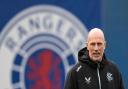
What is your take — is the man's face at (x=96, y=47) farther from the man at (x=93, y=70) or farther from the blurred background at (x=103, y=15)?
the blurred background at (x=103, y=15)

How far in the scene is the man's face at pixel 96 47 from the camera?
471cm

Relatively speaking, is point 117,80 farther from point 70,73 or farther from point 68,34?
point 68,34

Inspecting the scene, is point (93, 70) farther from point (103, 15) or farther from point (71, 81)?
point (103, 15)

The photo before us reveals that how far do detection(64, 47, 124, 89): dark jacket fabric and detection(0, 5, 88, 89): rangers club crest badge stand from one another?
3.12m

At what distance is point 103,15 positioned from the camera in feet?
26.0

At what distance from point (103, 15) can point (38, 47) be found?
1092mm

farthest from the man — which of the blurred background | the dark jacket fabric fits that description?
the blurred background

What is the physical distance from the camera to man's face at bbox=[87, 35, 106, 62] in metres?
4.71

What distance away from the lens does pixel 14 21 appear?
26.0 ft

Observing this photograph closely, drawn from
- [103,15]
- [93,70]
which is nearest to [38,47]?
[103,15]

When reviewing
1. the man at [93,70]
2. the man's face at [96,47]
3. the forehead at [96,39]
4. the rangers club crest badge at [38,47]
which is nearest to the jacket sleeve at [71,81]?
the man at [93,70]

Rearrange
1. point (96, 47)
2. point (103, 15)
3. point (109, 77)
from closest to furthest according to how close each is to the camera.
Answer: point (96, 47) < point (109, 77) < point (103, 15)

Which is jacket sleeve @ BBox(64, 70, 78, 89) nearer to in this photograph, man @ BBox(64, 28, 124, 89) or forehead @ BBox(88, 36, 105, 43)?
man @ BBox(64, 28, 124, 89)

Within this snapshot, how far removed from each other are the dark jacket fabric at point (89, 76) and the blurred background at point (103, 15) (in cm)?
308
